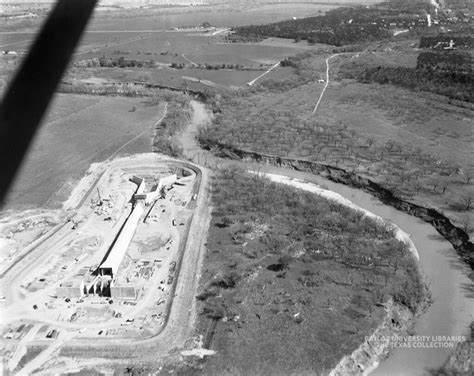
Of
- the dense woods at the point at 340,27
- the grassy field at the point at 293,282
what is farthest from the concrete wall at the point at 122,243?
the dense woods at the point at 340,27

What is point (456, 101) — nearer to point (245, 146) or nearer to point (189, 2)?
point (245, 146)

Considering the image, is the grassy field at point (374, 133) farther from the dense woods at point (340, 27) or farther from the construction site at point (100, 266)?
the dense woods at point (340, 27)

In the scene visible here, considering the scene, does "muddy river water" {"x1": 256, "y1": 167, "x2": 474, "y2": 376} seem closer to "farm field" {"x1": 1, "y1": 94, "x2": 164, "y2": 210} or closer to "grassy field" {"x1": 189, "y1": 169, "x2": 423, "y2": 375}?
"grassy field" {"x1": 189, "y1": 169, "x2": 423, "y2": 375}

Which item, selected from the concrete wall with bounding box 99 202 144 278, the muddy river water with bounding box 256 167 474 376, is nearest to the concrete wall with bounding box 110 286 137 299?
the concrete wall with bounding box 99 202 144 278

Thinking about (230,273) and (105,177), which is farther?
(105,177)

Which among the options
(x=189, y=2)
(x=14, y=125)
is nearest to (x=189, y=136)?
(x=14, y=125)

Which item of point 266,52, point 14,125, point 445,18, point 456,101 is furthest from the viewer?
point 445,18
